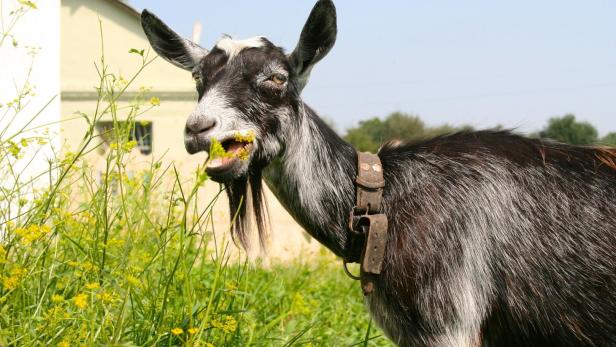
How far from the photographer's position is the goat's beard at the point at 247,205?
3383 mm

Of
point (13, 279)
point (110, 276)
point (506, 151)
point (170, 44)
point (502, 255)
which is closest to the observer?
point (13, 279)

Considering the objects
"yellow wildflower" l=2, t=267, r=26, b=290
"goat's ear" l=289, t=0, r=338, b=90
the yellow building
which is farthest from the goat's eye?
the yellow building

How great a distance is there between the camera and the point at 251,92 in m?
3.20

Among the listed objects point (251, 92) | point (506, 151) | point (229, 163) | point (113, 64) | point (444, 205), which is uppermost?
point (113, 64)

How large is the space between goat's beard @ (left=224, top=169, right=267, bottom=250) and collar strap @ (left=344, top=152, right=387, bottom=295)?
441 mm

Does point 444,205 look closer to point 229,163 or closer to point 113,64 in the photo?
point 229,163

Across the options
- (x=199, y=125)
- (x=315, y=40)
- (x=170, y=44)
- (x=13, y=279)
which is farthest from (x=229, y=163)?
(x=170, y=44)

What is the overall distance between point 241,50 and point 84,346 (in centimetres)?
141

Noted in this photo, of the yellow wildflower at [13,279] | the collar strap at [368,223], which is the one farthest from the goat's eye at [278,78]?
the yellow wildflower at [13,279]

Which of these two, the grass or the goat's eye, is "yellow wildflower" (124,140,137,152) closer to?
the grass

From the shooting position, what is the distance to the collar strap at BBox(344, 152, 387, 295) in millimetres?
3123

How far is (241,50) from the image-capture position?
11.0ft

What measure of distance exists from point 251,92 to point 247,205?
0.57 metres

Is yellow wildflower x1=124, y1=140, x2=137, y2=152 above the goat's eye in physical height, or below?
below
